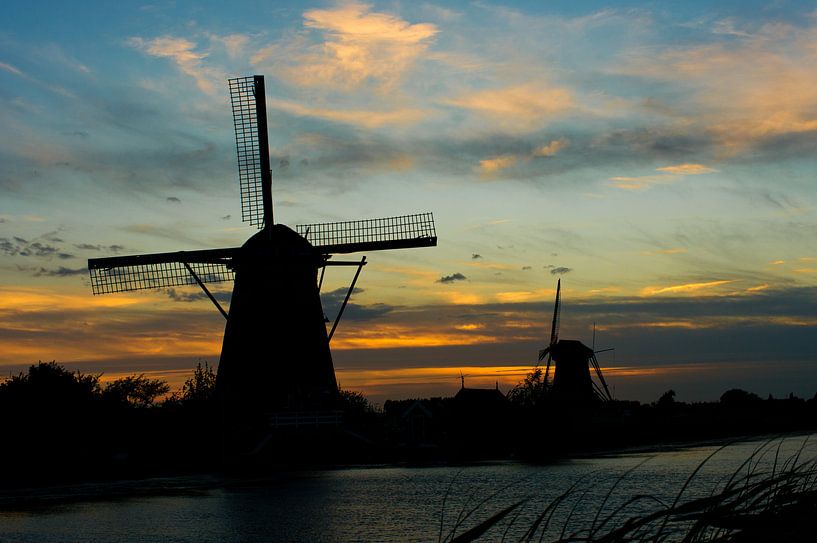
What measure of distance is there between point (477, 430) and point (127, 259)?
30175mm

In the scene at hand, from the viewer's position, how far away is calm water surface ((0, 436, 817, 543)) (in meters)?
27.8

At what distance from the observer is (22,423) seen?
152ft

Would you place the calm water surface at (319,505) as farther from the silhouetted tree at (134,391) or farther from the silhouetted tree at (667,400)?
the silhouetted tree at (667,400)

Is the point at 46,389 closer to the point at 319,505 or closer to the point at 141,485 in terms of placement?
the point at 141,485

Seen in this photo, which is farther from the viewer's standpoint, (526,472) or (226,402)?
(526,472)

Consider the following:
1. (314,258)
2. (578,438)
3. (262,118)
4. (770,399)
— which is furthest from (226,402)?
(770,399)

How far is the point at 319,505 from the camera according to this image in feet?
114

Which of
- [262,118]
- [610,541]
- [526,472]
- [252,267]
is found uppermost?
[262,118]

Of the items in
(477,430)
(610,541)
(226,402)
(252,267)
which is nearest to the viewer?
(610,541)

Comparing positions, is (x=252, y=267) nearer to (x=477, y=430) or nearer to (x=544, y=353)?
(x=477, y=430)

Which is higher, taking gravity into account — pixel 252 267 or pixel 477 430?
pixel 252 267

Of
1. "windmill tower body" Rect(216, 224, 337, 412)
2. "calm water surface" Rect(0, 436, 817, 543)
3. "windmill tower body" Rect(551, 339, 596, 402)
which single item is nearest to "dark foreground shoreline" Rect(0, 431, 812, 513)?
"calm water surface" Rect(0, 436, 817, 543)

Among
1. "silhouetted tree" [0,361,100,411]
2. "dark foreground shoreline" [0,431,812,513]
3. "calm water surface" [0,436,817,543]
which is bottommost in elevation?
"calm water surface" [0,436,817,543]

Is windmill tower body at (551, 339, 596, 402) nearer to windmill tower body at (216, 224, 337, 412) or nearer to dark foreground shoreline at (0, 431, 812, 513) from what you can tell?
dark foreground shoreline at (0, 431, 812, 513)
